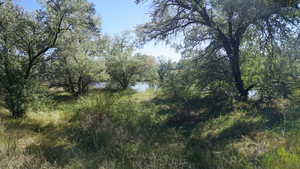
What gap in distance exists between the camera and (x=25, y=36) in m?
6.35

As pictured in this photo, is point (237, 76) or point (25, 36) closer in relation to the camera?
point (25, 36)

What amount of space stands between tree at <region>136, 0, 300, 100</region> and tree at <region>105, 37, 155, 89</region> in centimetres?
842

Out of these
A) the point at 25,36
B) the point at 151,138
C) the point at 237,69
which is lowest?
the point at 151,138

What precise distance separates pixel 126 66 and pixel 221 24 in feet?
33.5

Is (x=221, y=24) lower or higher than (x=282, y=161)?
higher

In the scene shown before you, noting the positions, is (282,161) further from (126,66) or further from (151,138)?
(126,66)

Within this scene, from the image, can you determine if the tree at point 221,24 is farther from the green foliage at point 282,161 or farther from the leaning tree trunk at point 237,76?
the green foliage at point 282,161

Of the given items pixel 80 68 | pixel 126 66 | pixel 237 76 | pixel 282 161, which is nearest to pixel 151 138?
pixel 282 161

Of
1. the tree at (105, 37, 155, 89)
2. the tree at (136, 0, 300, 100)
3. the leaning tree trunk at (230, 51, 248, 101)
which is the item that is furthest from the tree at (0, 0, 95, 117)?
the tree at (105, 37, 155, 89)

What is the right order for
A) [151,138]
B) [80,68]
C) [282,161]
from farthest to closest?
[80,68] < [151,138] < [282,161]

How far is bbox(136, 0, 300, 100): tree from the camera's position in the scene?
224 inches

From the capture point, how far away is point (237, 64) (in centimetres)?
732

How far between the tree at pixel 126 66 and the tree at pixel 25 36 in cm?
874

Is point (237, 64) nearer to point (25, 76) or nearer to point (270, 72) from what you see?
point (270, 72)
